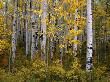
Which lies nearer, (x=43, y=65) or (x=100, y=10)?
(x=43, y=65)

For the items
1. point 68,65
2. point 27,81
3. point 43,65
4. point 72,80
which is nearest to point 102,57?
point 68,65

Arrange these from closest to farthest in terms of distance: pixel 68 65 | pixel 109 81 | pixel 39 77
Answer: pixel 109 81, pixel 39 77, pixel 68 65

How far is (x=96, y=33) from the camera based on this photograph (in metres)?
30.3

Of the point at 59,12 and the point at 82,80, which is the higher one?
the point at 59,12

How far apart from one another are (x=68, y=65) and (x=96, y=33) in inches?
567

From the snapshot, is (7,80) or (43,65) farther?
(43,65)

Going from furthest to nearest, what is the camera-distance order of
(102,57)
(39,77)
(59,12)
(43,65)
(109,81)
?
(59,12) → (102,57) → (43,65) → (39,77) → (109,81)

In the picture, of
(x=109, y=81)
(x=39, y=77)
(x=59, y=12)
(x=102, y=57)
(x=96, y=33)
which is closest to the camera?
(x=109, y=81)

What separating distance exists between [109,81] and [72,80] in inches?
65.4

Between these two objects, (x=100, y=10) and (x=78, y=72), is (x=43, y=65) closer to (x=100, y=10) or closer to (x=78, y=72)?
(x=78, y=72)

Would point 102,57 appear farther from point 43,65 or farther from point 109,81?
point 109,81

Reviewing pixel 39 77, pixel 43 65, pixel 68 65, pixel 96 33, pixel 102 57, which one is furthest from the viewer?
pixel 96 33

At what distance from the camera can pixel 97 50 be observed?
22.7 metres

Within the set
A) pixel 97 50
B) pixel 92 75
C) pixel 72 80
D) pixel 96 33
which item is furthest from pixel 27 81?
pixel 96 33
